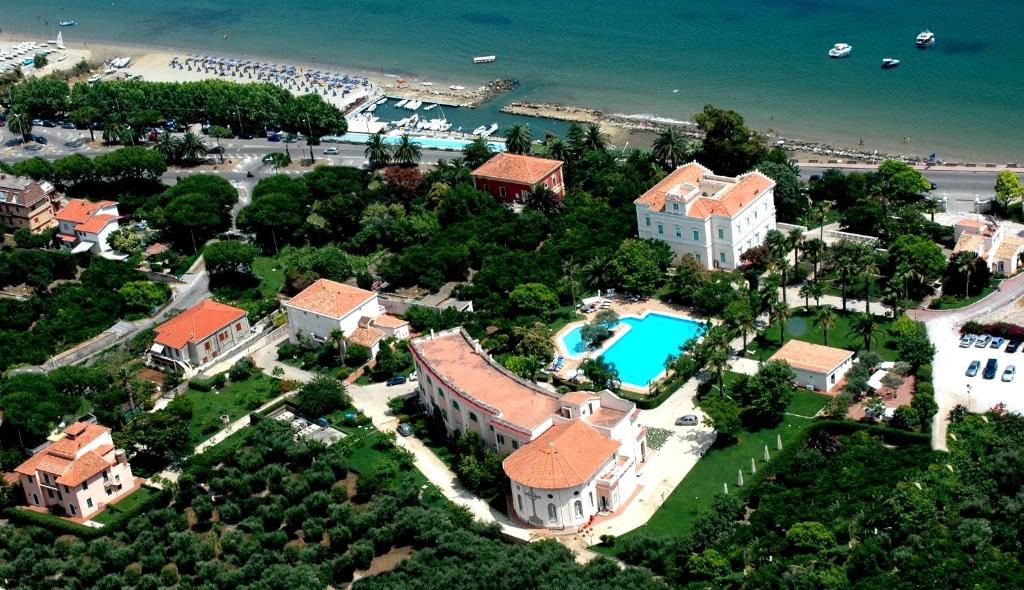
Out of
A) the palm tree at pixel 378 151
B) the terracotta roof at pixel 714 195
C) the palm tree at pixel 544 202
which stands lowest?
the palm tree at pixel 544 202

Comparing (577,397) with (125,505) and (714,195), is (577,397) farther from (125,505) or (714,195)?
(714,195)

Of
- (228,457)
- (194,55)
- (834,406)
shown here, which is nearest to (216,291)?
(228,457)

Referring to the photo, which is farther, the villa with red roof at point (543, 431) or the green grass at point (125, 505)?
the green grass at point (125, 505)

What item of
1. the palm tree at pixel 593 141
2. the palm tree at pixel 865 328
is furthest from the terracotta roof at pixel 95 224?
the palm tree at pixel 865 328

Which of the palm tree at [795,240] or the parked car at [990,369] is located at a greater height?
the palm tree at [795,240]

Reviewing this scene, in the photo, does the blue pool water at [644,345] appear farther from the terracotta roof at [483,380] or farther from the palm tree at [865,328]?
the palm tree at [865,328]

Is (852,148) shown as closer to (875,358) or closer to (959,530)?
(875,358)

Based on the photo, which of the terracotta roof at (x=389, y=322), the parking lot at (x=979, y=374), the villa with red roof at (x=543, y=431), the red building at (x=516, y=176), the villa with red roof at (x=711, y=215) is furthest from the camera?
the red building at (x=516, y=176)
